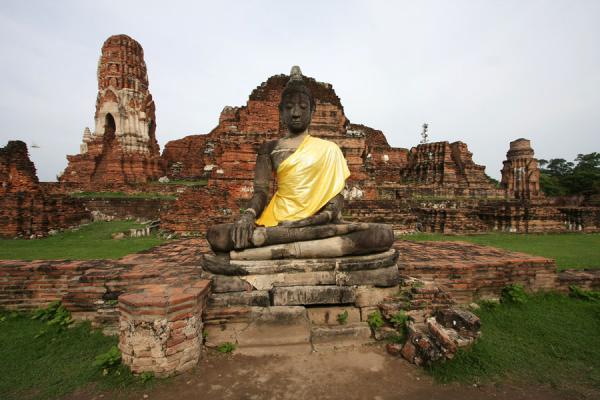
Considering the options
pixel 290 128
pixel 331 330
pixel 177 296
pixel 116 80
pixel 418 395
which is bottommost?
pixel 418 395

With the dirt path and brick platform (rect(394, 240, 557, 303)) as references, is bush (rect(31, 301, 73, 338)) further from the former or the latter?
brick platform (rect(394, 240, 557, 303))

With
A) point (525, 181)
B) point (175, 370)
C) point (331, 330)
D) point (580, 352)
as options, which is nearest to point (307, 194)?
point (331, 330)

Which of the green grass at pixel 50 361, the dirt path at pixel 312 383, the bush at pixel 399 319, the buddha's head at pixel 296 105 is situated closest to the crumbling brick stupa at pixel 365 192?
the buddha's head at pixel 296 105


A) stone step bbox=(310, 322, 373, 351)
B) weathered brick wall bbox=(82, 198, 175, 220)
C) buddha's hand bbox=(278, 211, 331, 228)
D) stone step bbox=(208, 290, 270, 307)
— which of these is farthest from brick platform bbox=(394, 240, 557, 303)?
weathered brick wall bbox=(82, 198, 175, 220)

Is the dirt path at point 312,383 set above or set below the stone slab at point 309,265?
below

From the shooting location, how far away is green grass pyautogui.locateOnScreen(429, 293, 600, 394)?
255 cm

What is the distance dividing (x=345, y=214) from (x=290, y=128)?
4964mm

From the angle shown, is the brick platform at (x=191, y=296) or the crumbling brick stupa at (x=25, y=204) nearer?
the brick platform at (x=191, y=296)

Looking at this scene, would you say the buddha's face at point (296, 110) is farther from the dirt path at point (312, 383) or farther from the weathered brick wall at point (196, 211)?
the weathered brick wall at point (196, 211)

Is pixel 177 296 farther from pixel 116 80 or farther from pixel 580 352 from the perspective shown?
pixel 116 80

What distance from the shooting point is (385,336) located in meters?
3.07

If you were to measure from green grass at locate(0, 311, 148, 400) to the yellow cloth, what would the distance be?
7.03 ft

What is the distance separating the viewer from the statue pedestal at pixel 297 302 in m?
2.95

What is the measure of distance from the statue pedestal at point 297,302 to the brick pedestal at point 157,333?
1.19 feet
